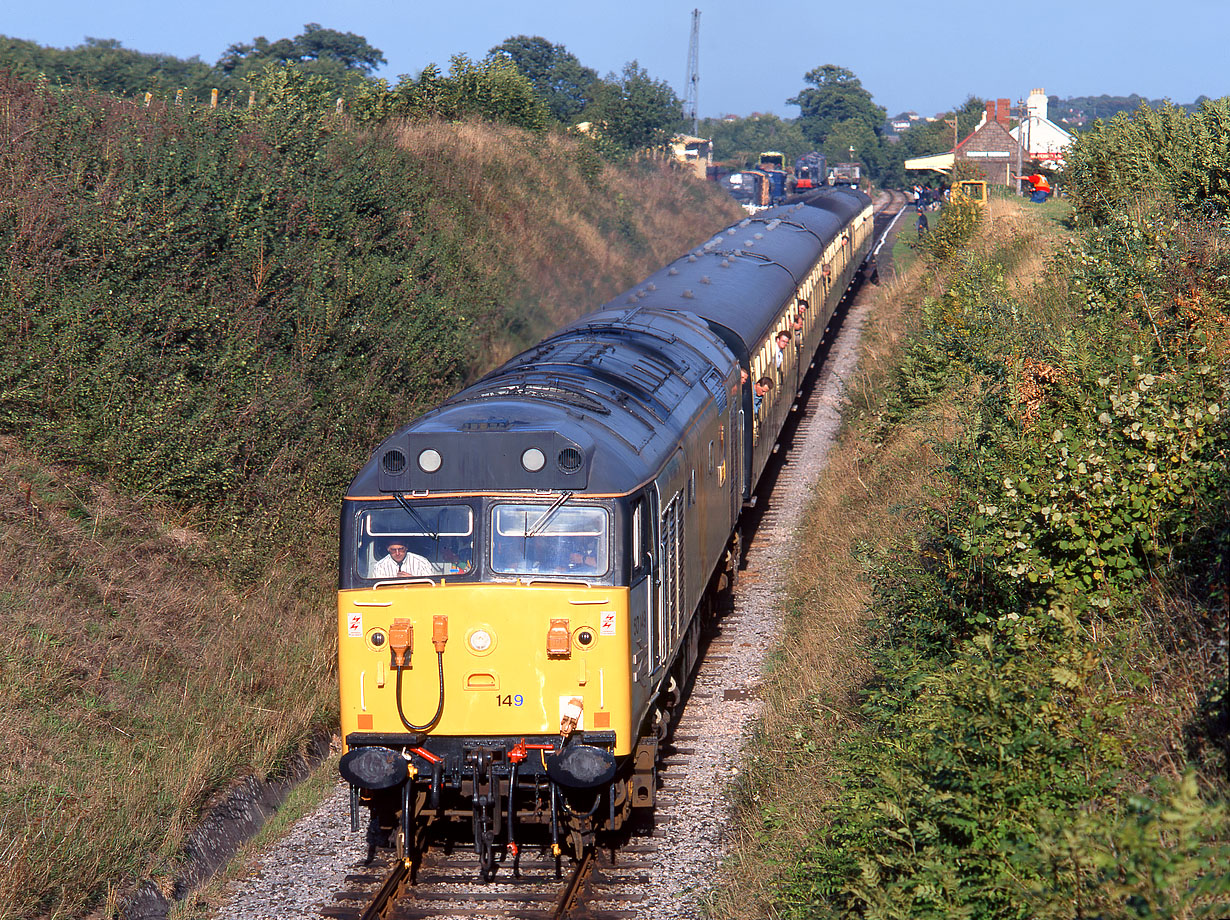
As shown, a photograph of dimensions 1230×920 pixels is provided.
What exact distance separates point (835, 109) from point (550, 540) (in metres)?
137

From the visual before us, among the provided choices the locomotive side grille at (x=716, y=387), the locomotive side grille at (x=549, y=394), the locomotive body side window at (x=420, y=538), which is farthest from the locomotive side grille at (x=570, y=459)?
the locomotive side grille at (x=716, y=387)

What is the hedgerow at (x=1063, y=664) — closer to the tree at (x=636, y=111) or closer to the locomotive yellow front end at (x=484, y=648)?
the locomotive yellow front end at (x=484, y=648)

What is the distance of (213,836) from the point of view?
998 cm

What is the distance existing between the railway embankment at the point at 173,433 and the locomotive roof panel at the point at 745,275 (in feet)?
15.1

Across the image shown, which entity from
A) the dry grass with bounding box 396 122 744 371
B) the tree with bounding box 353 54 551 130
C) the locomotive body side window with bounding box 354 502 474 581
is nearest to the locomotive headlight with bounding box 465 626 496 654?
the locomotive body side window with bounding box 354 502 474 581

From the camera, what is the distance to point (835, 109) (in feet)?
447

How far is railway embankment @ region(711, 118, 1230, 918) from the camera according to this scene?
5.78 metres

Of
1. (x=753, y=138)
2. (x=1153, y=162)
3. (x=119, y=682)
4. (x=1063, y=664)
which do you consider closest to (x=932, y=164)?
(x=1153, y=162)

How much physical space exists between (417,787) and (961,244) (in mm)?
24677

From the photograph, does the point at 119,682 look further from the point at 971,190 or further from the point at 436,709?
the point at 971,190

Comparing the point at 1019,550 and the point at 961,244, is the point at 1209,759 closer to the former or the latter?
the point at 1019,550

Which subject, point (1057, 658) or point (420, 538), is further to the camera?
point (420, 538)

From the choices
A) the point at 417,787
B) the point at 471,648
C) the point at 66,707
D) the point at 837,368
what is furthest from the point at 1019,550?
the point at 837,368

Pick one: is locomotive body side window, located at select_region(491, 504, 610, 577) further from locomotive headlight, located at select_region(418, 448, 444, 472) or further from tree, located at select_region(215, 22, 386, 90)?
tree, located at select_region(215, 22, 386, 90)
